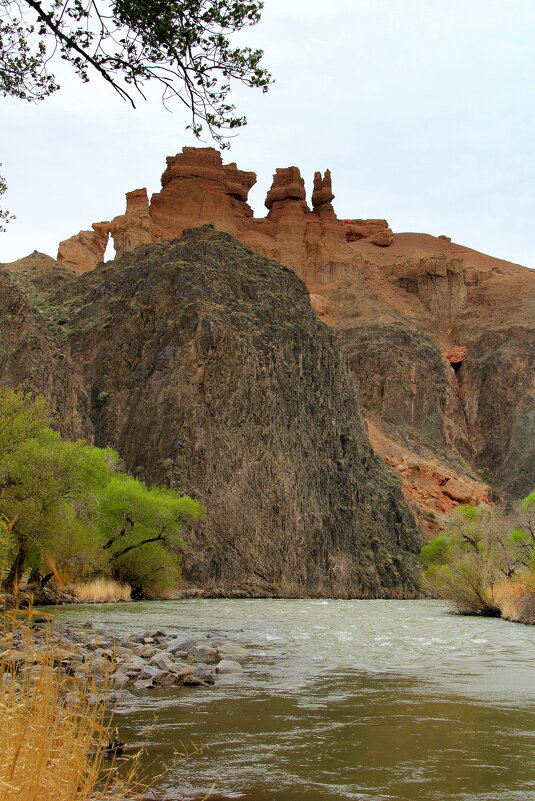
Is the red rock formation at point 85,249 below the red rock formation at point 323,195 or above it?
below

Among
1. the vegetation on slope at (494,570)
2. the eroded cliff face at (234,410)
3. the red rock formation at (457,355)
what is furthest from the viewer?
the red rock formation at (457,355)

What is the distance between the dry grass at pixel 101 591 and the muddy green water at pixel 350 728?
1837cm

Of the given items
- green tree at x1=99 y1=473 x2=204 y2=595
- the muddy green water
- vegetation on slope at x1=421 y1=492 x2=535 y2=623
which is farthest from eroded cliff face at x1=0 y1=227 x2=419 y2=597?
the muddy green water

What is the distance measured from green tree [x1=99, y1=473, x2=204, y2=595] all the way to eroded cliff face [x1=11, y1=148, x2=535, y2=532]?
1680 inches

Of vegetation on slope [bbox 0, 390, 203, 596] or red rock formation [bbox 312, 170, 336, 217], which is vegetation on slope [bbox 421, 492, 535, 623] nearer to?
vegetation on slope [bbox 0, 390, 203, 596]

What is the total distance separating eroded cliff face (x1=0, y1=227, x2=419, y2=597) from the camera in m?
60.8

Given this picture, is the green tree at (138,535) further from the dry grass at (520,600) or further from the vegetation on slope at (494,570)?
the dry grass at (520,600)

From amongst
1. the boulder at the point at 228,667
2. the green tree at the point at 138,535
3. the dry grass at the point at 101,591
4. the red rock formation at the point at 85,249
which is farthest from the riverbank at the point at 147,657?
the red rock formation at the point at 85,249

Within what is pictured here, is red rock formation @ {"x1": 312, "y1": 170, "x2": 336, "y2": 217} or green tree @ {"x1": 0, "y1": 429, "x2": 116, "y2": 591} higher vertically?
red rock formation @ {"x1": 312, "y1": 170, "x2": 336, "y2": 217}

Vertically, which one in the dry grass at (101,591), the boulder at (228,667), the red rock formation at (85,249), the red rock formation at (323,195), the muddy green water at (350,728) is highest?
the red rock formation at (323,195)

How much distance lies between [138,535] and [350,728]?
3349 centimetres

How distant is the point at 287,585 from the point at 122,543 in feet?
73.8

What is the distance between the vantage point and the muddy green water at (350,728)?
22.4 feet

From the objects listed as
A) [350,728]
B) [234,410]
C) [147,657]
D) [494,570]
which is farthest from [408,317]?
[350,728]
